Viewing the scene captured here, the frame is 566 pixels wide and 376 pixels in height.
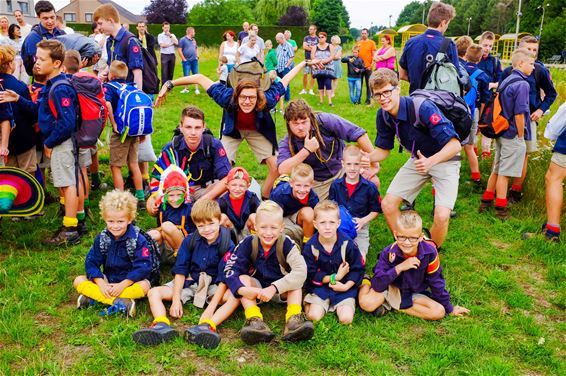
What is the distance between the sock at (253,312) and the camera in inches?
157

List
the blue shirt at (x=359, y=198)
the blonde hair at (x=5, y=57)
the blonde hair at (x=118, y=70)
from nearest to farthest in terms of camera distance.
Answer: the blue shirt at (x=359, y=198)
the blonde hair at (x=5, y=57)
the blonde hair at (x=118, y=70)

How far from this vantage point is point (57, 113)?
5.16 m

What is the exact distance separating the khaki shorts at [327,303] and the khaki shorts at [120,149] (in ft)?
11.0

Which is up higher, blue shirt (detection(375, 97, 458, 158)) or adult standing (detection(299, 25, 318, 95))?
adult standing (detection(299, 25, 318, 95))

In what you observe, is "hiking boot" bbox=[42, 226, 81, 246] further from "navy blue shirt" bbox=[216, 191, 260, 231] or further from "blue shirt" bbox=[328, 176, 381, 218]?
"blue shirt" bbox=[328, 176, 381, 218]

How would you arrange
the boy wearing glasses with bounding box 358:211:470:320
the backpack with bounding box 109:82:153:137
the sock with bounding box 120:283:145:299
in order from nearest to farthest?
1. the boy wearing glasses with bounding box 358:211:470:320
2. the sock with bounding box 120:283:145:299
3. the backpack with bounding box 109:82:153:137

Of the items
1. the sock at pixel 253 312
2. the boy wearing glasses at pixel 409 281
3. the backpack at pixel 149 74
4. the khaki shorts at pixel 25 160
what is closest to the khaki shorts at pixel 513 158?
the boy wearing glasses at pixel 409 281

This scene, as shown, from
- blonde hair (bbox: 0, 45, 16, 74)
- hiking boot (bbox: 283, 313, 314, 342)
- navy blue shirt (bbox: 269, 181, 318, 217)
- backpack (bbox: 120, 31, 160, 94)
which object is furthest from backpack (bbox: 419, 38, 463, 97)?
blonde hair (bbox: 0, 45, 16, 74)

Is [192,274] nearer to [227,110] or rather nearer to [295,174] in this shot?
[295,174]

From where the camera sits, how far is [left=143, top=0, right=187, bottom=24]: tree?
199ft

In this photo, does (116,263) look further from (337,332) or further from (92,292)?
(337,332)

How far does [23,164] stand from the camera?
596 centimetres

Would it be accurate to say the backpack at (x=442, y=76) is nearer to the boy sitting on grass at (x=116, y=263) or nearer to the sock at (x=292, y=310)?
the sock at (x=292, y=310)

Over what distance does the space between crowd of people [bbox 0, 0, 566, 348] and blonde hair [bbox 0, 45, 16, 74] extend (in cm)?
2
